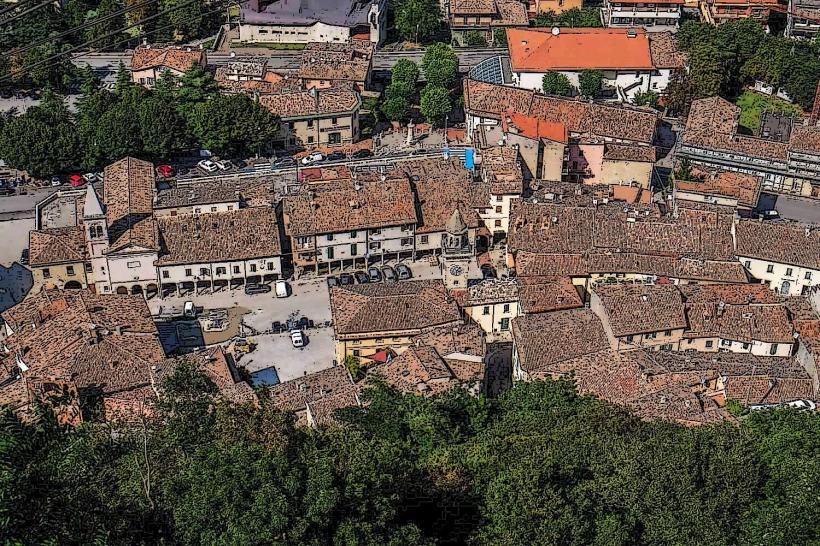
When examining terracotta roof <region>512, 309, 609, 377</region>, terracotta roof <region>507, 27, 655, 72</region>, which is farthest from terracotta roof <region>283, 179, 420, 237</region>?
terracotta roof <region>507, 27, 655, 72</region>

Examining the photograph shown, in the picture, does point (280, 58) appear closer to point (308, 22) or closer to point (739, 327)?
point (308, 22)

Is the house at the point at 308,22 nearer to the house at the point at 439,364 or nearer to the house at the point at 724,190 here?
the house at the point at 724,190

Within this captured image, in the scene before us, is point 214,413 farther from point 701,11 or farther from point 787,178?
point 701,11

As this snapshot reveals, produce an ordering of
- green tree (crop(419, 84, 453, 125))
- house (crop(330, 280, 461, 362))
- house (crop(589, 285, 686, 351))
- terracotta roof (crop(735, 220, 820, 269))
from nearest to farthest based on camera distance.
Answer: house (crop(589, 285, 686, 351)), house (crop(330, 280, 461, 362)), terracotta roof (crop(735, 220, 820, 269)), green tree (crop(419, 84, 453, 125))

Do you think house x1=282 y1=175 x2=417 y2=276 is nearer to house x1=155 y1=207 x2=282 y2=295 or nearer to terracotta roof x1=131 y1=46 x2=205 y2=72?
house x1=155 y1=207 x2=282 y2=295

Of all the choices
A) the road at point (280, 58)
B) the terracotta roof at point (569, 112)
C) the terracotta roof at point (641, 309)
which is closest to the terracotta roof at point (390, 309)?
the terracotta roof at point (641, 309)

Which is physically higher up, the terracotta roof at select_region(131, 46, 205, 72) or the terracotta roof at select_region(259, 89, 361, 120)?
the terracotta roof at select_region(131, 46, 205, 72)

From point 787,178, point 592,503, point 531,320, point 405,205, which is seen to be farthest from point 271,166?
point 592,503
